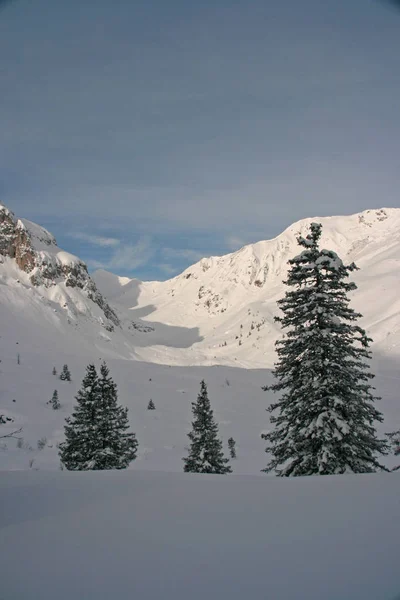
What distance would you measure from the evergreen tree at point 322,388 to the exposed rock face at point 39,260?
101 m

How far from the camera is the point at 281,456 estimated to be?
9.67 m

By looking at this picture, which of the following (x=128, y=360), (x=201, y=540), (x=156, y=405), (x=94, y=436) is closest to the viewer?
(x=201, y=540)

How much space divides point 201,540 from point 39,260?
366ft

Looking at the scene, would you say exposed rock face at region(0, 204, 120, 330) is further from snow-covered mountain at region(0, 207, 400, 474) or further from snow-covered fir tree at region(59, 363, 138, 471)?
snow-covered fir tree at region(59, 363, 138, 471)

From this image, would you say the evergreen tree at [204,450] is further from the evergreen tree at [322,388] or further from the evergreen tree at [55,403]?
the evergreen tree at [55,403]

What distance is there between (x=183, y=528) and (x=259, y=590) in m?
1.30

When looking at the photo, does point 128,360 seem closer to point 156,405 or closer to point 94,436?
point 156,405

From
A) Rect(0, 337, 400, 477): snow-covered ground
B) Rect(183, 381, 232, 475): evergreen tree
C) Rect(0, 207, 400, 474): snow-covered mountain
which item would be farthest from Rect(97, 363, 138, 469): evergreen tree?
Rect(0, 207, 400, 474): snow-covered mountain

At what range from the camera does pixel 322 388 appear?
365 inches

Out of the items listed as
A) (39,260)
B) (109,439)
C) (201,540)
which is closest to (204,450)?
(109,439)

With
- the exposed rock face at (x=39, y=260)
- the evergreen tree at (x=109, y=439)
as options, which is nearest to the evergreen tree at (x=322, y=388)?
the evergreen tree at (x=109, y=439)

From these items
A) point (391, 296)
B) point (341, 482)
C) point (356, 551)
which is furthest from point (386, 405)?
point (391, 296)

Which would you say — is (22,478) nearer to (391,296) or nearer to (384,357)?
(384,357)

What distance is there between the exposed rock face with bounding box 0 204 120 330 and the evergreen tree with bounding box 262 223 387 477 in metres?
101
